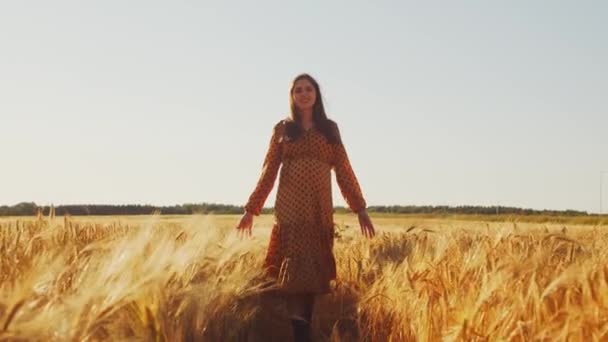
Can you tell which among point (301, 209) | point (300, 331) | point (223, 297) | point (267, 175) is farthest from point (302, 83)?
point (223, 297)

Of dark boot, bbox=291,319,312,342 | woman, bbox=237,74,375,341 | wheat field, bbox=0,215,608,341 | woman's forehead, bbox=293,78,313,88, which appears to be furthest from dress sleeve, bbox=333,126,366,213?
dark boot, bbox=291,319,312,342

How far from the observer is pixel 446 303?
2.46 m

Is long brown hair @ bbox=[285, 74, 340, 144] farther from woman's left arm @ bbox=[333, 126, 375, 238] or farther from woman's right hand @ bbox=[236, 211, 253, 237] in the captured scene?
woman's right hand @ bbox=[236, 211, 253, 237]

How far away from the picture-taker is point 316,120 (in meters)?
3.88

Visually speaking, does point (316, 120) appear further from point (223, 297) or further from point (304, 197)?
point (223, 297)

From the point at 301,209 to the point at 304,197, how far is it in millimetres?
63

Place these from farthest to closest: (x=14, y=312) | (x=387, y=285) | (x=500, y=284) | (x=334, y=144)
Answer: (x=334, y=144)
(x=387, y=285)
(x=500, y=284)
(x=14, y=312)

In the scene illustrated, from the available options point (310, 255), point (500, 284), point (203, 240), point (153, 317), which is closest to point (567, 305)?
point (500, 284)

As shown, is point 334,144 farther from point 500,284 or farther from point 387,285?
point 500,284

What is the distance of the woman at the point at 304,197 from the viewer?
11.8 ft

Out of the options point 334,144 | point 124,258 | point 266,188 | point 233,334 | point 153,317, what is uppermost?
point 334,144

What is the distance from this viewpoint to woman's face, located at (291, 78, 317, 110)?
381 cm

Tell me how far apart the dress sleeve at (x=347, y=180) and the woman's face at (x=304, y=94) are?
23 centimetres

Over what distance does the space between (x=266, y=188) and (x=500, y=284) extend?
187cm
